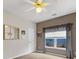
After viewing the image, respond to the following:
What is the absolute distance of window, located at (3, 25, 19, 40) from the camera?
17.6 ft

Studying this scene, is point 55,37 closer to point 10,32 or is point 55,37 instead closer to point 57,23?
point 57,23

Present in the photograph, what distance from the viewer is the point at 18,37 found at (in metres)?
6.77

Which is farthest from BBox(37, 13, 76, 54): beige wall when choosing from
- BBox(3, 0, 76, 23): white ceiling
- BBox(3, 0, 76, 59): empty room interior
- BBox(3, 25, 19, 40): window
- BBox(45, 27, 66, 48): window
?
BBox(3, 25, 19, 40): window

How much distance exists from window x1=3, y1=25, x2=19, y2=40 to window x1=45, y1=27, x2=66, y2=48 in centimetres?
248

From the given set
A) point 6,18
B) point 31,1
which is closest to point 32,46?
point 6,18

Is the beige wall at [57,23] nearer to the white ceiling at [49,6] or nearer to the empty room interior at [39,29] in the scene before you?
the empty room interior at [39,29]

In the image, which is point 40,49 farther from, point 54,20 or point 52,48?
point 54,20

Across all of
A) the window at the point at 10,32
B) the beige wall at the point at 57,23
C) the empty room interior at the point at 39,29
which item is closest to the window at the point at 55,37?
the empty room interior at the point at 39,29

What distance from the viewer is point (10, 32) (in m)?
5.89

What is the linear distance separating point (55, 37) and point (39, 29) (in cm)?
192

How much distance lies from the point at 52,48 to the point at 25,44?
195cm

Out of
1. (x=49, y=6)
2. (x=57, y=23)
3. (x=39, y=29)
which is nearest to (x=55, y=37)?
(x=57, y=23)

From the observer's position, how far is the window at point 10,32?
5375 mm

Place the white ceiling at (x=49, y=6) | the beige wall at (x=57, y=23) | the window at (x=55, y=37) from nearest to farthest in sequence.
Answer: the white ceiling at (x=49, y=6)
the beige wall at (x=57, y=23)
the window at (x=55, y=37)
